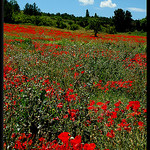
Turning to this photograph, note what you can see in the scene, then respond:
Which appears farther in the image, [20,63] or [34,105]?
[20,63]

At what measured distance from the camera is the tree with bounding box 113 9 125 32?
4784cm

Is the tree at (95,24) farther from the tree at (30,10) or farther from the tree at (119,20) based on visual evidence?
the tree at (30,10)

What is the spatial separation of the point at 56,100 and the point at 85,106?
1.82ft

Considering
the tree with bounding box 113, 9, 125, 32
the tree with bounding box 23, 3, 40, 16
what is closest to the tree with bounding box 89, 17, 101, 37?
the tree with bounding box 113, 9, 125, 32

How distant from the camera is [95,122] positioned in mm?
2846

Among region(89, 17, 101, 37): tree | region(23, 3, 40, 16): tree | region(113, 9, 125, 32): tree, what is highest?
region(23, 3, 40, 16): tree

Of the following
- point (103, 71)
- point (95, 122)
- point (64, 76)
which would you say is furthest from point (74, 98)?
point (103, 71)

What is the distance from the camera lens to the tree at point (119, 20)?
47844 millimetres

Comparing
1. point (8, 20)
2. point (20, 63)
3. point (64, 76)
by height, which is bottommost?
point (64, 76)

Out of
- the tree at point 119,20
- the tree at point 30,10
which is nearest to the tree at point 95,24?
the tree at point 119,20

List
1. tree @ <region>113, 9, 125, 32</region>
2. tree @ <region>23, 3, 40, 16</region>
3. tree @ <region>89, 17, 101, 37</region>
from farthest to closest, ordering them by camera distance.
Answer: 1. tree @ <region>23, 3, 40, 16</region>
2. tree @ <region>113, 9, 125, 32</region>
3. tree @ <region>89, 17, 101, 37</region>

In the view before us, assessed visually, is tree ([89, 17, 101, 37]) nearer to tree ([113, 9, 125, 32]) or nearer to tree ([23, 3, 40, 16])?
tree ([113, 9, 125, 32])

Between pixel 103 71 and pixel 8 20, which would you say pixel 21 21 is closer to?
A: pixel 8 20

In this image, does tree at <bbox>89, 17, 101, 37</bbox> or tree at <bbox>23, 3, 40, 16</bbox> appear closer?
tree at <bbox>89, 17, 101, 37</bbox>
